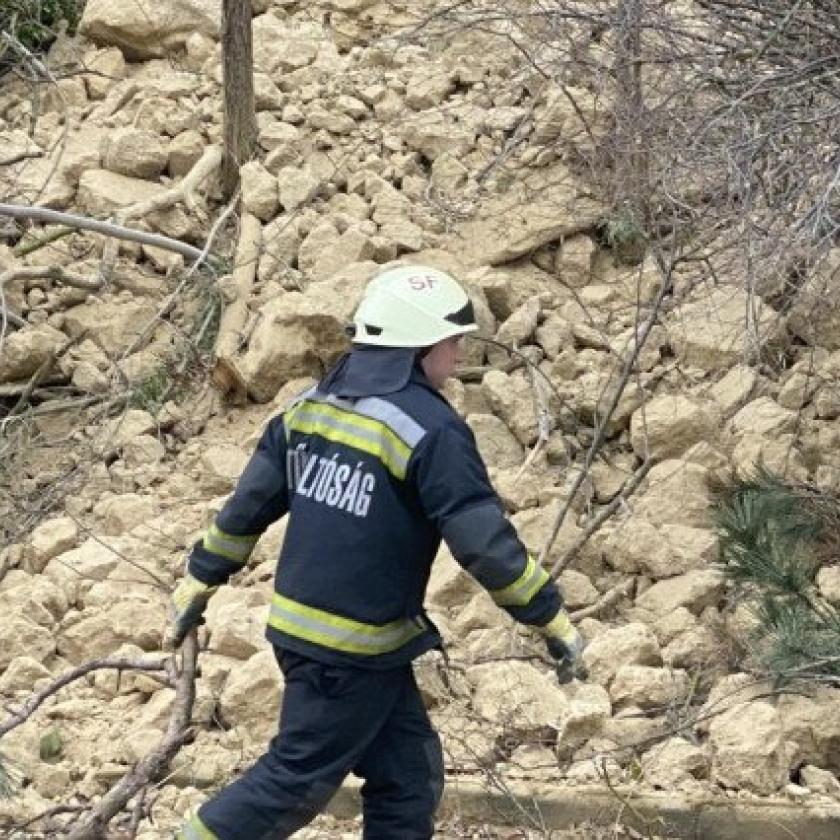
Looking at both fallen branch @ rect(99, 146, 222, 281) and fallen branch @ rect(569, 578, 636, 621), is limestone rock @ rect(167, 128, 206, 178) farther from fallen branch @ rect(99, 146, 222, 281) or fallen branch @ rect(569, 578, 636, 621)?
fallen branch @ rect(569, 578, 636, 621)

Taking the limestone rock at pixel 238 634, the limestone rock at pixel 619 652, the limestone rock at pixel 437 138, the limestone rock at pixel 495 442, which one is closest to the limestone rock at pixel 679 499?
the limestone rock at pixel 495 442

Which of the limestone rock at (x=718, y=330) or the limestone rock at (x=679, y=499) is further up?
the limestone rock at (x=718, y=330)

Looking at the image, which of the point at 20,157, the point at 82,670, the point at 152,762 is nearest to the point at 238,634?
the point at 82,670

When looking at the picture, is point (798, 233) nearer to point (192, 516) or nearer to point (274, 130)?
point (192, 516)

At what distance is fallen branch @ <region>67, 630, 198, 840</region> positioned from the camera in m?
4.72

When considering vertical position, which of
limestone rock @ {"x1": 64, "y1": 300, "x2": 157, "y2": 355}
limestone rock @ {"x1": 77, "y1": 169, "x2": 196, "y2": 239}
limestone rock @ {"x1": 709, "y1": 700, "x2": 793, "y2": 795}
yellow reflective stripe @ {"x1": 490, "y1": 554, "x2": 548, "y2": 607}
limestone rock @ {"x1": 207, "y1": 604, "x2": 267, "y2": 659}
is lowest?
limestone rock @ {"x1": 64, "y1": 300, "x2": 157, "y2": 355}

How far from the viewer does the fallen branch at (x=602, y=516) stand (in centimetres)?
621

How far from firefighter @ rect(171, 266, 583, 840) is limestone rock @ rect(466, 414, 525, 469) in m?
2.46

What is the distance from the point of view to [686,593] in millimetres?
5992

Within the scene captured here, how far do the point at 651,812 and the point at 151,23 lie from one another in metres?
5.37

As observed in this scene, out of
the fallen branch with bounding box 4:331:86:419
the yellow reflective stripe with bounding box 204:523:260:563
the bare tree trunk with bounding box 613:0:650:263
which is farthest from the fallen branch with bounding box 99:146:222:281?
the yellow reflective stripe with bounding box 204:523:260:563

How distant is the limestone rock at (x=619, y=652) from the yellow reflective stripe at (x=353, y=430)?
5.20ft

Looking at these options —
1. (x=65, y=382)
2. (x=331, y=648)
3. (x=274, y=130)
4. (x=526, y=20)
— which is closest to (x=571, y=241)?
(x=526, y=20)

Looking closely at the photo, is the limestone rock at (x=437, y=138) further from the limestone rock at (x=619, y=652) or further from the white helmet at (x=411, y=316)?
the white helmet at (x=411, y=316)
